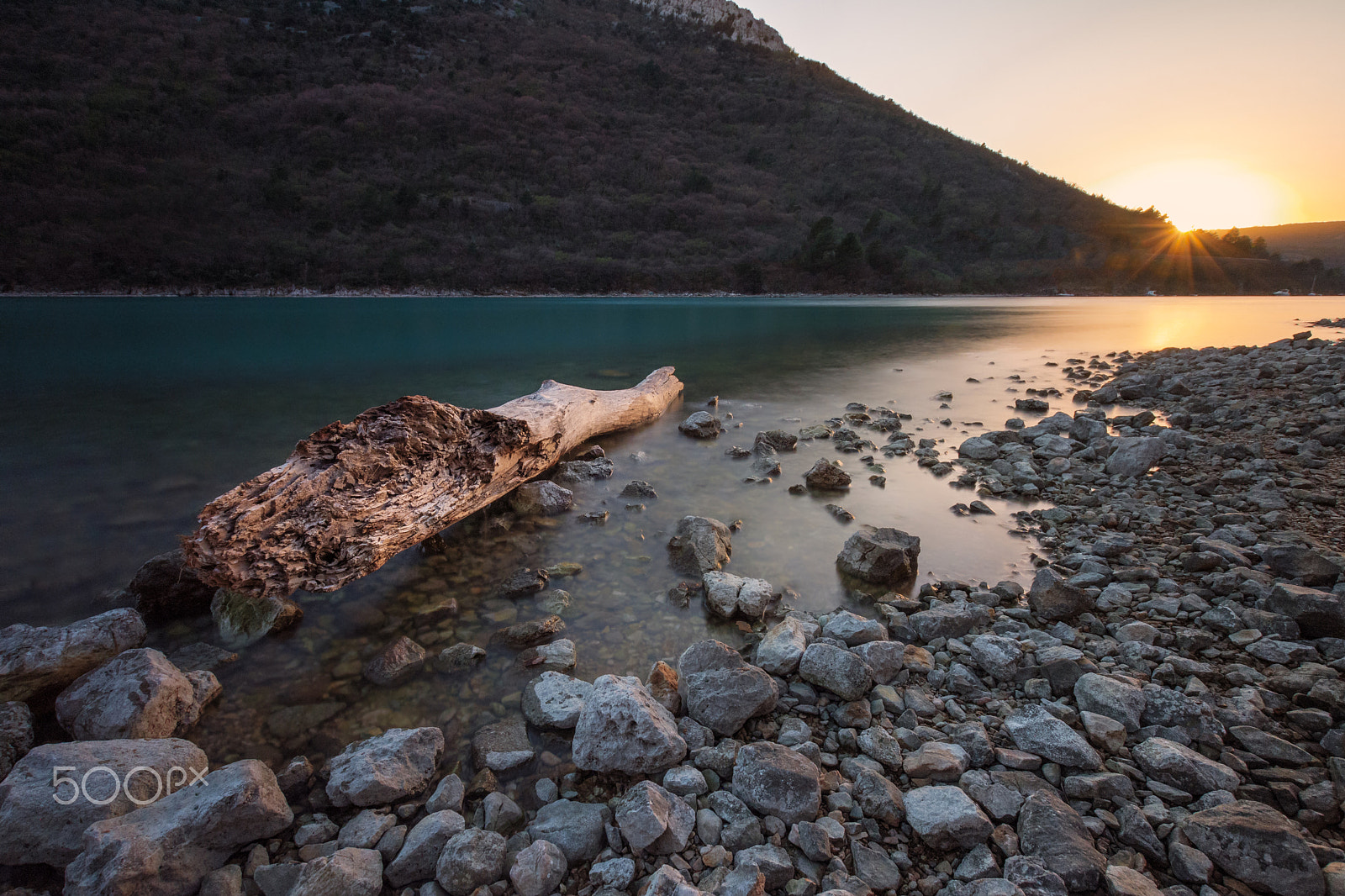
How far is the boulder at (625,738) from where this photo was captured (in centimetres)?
207

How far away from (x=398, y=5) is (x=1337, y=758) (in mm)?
130614

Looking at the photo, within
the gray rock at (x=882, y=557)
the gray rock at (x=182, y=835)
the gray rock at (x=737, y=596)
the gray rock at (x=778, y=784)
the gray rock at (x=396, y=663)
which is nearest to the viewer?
the gray rock at (x=182, y=835)

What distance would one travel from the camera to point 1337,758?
5.93 ft

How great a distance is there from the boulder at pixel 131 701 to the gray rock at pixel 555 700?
5.13 feet

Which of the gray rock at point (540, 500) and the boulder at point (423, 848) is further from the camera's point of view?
the gray rock at point (540, 500)

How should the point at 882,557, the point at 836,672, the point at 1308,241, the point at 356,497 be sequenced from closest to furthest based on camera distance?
the point at 836,672, the point at 356,497, the point at 882,557, the point at 1308,241

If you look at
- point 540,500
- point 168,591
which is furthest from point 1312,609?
point 168,591

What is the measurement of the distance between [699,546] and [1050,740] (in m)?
2.29

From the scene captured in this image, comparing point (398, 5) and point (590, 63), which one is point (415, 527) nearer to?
point (590, 63)

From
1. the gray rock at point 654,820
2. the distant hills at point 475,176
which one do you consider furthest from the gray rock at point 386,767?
the distant hills at point 475,176

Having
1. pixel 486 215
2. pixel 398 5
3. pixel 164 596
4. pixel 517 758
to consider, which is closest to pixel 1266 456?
pixel 517 758

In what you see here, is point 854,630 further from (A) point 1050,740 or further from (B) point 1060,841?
(B) point 1060,841

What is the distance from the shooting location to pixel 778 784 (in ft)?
6.15

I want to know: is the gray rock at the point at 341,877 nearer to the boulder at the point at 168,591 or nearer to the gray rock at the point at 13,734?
the gray rock at the point at 13,734
